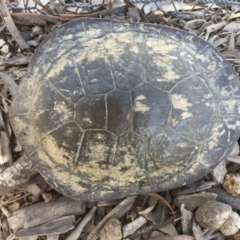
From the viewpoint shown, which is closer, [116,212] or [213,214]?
[213,214]

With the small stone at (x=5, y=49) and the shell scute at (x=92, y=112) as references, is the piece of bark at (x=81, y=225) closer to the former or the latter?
the shell scute at (x=92, y=112)

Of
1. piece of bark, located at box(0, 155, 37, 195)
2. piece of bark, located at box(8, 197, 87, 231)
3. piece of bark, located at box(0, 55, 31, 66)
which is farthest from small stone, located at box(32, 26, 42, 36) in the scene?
piece of bark, located at box(8, 197, 87, 231)

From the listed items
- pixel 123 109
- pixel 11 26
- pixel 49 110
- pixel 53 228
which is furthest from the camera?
pixel 11 26

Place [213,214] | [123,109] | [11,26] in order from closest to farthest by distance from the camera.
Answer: [123,109] < [213,214] < [11,26]

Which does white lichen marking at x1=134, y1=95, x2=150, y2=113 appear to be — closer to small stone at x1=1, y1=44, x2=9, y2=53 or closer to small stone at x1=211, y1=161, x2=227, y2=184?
small stone at x1=211, y1=161, x2=227, y2=184

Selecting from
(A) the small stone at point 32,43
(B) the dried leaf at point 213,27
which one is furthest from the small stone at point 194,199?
(A) the small stone at point 32,43

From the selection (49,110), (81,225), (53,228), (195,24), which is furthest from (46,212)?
(195,24)

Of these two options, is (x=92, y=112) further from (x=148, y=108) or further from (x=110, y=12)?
(x=110, y=12)

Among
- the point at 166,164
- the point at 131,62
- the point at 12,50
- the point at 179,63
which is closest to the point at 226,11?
the point at 179,63
